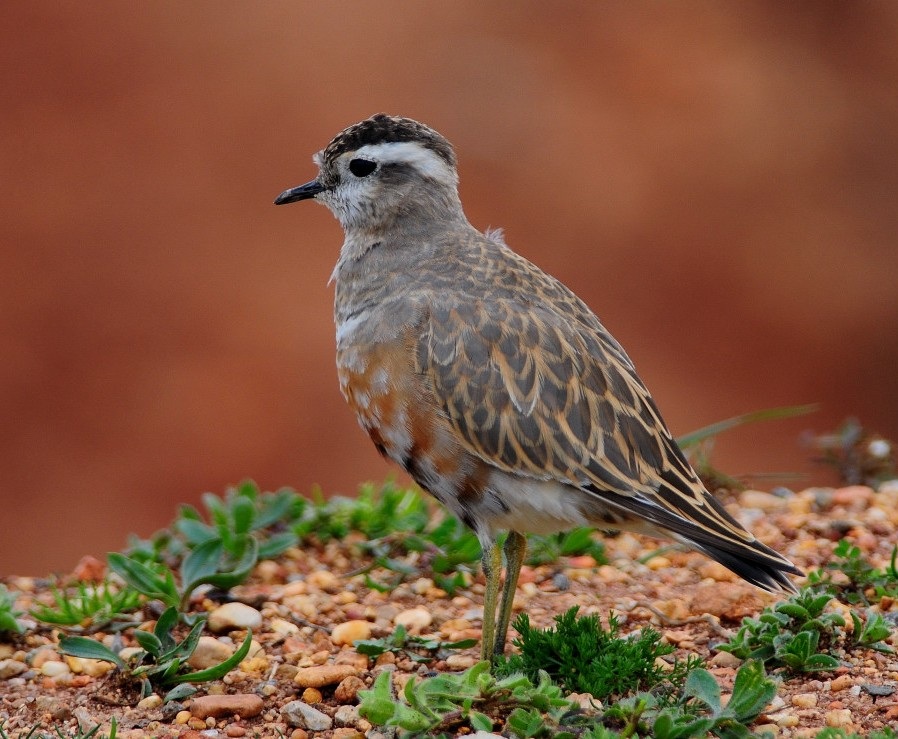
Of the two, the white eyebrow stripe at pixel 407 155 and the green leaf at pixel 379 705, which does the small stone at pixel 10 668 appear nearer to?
the green leaf at pixel 379 705

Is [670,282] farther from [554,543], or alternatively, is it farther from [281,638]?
[281,638]

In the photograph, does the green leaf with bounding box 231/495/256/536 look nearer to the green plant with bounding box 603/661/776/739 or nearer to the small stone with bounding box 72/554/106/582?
the small stone with bounding box 72/554/106/582

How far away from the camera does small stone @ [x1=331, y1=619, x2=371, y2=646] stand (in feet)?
18.6

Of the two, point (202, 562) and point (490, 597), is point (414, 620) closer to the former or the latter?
point (490, 597)


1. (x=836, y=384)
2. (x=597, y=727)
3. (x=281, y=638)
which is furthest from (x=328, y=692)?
(x=836, y=384)

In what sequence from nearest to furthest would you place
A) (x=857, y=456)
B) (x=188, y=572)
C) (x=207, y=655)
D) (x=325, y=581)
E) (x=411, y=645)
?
1. (x=207, y=655)
2. (x=411, y=645)
3. (x=188, y=572)
4. (x=325, y=581)
5. (x=857, y=456)

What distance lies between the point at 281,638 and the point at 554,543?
5.85 feet

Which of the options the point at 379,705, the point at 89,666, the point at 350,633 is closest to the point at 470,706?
the point at 379,705

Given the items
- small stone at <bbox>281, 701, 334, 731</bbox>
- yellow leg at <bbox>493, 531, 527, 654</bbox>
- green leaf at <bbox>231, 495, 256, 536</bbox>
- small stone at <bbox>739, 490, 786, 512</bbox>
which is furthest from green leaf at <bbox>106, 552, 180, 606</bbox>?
small stone at <bbox>739, 490, 786, 512</bbox>

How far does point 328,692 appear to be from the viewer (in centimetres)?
512

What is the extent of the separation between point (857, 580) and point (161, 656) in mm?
3257

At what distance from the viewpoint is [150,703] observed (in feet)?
16.5

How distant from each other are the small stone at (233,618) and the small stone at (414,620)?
26.7 inches

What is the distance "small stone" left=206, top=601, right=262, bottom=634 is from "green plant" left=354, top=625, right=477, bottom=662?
0.59m
